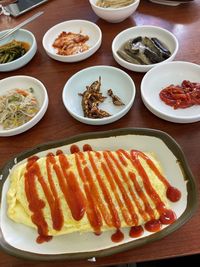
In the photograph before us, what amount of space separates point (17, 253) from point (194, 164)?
72 cm

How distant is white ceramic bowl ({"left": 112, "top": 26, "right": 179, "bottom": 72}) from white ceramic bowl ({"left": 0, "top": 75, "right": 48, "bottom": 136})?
0.45 m

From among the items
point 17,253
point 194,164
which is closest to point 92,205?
point 17,253

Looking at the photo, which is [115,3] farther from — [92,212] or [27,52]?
[92,212]

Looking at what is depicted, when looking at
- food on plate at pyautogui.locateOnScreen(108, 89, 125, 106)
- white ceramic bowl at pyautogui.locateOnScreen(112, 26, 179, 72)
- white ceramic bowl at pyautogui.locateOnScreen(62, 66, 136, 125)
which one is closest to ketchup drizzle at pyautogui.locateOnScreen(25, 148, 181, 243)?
white ceramic bowl at pyautogui.locateOnScreen(62, 66, 136, 125)

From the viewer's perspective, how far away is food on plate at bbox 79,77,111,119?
134 centimetres

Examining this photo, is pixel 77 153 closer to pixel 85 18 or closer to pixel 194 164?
pixel 194 164

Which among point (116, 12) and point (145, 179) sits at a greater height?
point (116, 12)

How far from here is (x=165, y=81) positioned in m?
1.45

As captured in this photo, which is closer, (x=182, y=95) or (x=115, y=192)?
(x=115, y=192)

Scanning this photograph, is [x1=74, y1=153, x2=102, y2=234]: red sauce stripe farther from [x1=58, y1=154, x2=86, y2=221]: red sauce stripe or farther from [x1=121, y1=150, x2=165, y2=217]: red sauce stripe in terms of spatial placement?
[x1=121, y1=150, x2=165, y2=217]: red sauce stripe

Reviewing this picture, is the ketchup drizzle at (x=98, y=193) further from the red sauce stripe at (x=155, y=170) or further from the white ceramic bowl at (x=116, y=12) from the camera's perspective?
the white ceramic bowl at (x=116, y=12)

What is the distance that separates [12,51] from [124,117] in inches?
32.6

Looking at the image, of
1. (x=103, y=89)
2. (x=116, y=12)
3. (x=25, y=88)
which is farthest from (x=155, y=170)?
(x=116, y=12)

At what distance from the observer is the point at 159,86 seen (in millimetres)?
1432
